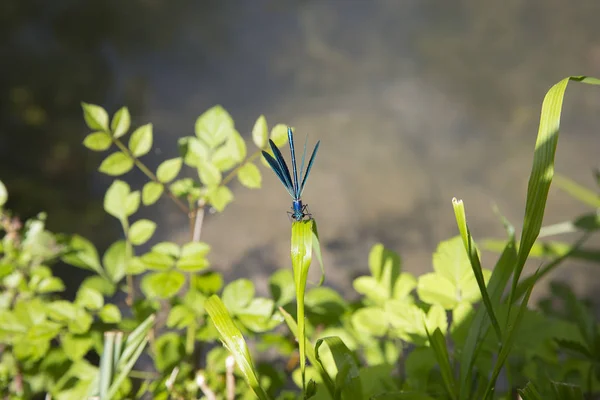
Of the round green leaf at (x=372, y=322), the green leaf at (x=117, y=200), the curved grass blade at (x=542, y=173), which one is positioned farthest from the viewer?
the green leaf at (x=117, y=200)

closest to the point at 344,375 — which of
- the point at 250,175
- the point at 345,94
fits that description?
the point at 250,175

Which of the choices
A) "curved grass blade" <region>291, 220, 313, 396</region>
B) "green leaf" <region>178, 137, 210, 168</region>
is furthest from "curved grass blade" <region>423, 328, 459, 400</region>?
"green leaf" <region>178, 137, 210, 168</region>

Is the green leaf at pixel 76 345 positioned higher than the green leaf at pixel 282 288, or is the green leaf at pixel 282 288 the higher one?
the green leaf at pixel 282 288

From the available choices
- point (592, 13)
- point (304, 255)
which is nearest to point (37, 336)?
point (304, 255)

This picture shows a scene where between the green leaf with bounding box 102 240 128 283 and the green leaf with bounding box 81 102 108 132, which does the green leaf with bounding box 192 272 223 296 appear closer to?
the green leaf with bounding box 102 240 128 283

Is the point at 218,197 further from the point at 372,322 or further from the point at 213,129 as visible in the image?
the point at 372,322

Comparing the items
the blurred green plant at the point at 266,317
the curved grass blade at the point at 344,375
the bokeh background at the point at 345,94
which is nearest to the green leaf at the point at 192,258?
the blurred green plant at the point at 266,317

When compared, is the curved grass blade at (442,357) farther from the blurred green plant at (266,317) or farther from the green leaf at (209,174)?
the green leaf at (209,174)
